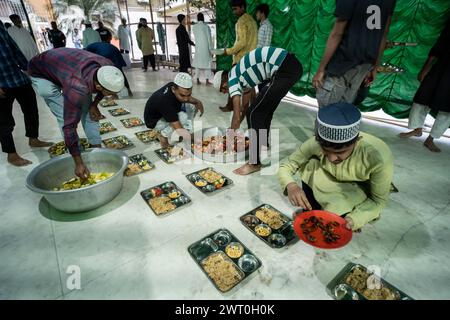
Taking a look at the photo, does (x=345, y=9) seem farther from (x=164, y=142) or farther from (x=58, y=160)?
(x=58, y=160)

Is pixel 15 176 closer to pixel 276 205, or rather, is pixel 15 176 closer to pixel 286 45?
pixel 276 205

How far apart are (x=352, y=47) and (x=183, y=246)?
77.0 inches

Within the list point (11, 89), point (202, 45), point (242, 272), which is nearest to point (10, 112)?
point (11, 89)

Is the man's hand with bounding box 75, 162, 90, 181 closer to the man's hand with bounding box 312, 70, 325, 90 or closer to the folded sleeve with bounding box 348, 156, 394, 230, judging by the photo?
the folded sleeve with bounding box 348, 156, 394, 230

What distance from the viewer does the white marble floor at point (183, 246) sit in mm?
1318

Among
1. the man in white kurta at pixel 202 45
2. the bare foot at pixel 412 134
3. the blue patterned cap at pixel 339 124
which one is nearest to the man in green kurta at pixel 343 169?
the blue patterned cap at pixel 339 124

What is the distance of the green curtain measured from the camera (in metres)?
3.01

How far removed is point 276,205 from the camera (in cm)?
195

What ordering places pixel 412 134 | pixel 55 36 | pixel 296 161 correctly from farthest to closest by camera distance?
pixel 55 36 → pixel 412 134 → pixel 296 161

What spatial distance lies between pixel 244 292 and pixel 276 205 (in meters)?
0.80

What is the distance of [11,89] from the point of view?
7.59 ft

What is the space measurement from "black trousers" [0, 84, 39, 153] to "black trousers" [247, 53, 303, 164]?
7.47 feet

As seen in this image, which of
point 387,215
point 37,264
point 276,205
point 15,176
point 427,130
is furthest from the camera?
point 427,130
